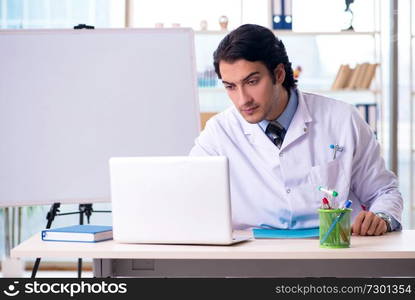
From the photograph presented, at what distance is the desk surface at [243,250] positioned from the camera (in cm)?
193

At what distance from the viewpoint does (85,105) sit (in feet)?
11.3

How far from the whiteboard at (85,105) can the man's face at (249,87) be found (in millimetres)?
966

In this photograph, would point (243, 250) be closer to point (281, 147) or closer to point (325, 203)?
point (325, 203)

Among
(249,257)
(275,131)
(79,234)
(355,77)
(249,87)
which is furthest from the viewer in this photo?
(355,77)

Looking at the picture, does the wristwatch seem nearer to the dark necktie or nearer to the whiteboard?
the dark necktie

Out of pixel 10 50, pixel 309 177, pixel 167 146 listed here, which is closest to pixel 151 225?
pixel 309 177

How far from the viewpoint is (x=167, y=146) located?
11.5 feet

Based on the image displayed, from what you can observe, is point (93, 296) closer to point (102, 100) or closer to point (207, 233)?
point (207, 233)

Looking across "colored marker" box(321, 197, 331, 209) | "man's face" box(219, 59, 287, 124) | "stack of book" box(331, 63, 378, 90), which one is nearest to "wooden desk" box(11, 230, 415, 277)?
"colored marker" box(321, 197, 331, 209)

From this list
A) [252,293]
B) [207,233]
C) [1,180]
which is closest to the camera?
[252,293]

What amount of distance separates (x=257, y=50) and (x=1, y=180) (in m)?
1.44

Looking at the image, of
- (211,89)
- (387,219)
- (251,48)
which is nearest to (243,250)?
(387,219)

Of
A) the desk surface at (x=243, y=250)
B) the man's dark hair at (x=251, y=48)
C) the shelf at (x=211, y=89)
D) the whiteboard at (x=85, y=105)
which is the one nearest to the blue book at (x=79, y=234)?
the desk surface at (x=243, y=250)

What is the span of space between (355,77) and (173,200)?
132 inches
